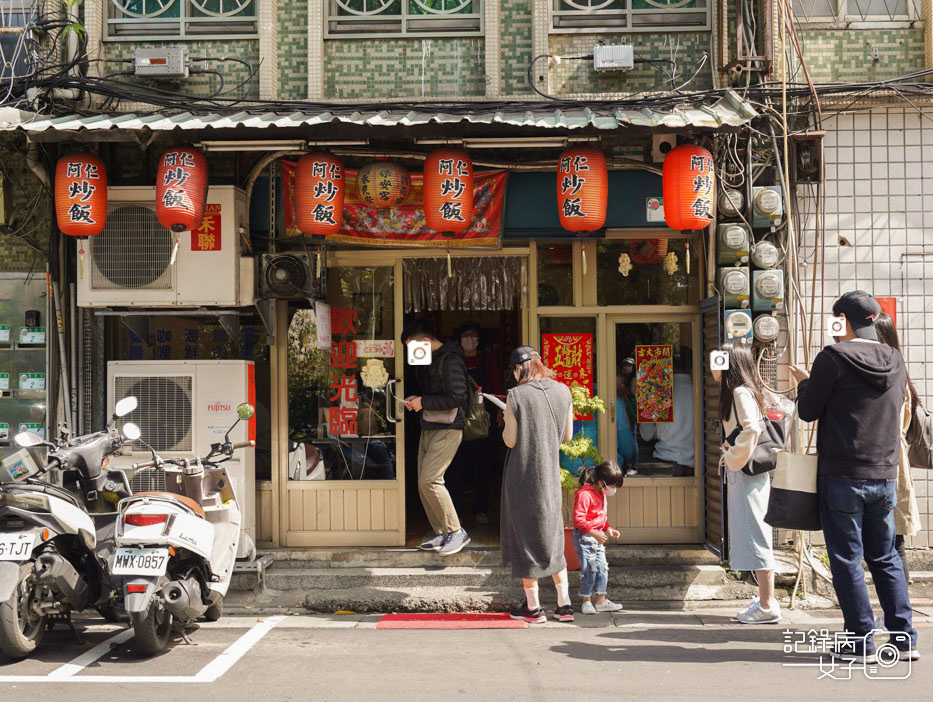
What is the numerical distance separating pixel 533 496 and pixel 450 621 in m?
1.22

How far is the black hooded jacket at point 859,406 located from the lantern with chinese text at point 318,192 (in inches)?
168

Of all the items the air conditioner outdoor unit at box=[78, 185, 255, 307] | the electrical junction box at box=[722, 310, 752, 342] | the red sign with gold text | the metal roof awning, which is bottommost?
the red sign with gold text

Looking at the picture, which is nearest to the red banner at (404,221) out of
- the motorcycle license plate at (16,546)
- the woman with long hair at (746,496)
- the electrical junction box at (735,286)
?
the electrical junction box at (735,286)

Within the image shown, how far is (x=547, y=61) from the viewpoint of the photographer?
28.8ft

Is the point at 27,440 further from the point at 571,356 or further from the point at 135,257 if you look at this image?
the point at 571,356

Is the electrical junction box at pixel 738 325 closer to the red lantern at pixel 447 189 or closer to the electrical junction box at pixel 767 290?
the electrical junction box at pixel 767 290

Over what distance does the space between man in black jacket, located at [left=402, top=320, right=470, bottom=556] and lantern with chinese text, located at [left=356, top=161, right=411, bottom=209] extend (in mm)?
1171

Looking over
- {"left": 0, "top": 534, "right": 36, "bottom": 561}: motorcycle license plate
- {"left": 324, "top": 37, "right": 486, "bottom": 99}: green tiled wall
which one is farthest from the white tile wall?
{"left": 0, "top": 534, "right": 36, "bottom": 561}: motorcycle license plate

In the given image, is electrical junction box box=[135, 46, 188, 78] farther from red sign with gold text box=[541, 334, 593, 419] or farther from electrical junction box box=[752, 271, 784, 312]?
electrical junction box box=[752, 271, 784, 312]

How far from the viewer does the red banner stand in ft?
28.1

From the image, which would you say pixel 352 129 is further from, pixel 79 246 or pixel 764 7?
pixel 764 7

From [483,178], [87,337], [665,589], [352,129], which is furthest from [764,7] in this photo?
[87,337]

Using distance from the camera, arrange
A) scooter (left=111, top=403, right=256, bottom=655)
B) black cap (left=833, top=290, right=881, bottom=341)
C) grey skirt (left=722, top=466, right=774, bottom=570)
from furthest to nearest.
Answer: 1. grey skirt (left=722, top=466, right=774, bottom=570)
2. scooter (left=111, top=403, right=256, bottom=655)
3. black cap (left=833, top=290, right=881, bottom=341)

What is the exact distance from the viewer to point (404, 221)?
8.66 metres
